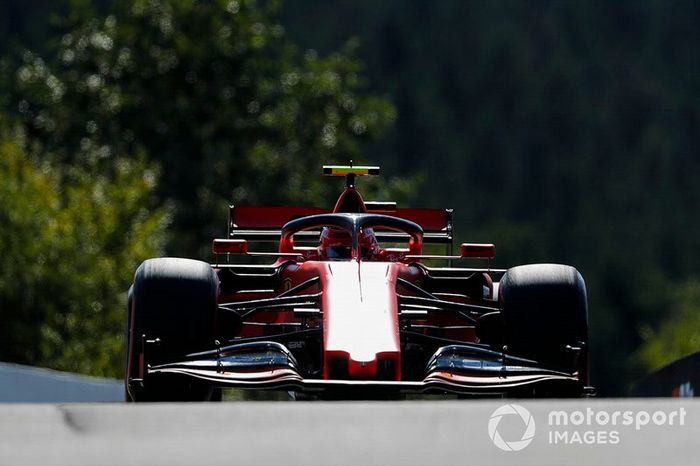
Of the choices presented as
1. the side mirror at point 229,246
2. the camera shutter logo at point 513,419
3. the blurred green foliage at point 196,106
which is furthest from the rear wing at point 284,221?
the blurred green foliage at point 196,106

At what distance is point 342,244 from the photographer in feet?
31.6

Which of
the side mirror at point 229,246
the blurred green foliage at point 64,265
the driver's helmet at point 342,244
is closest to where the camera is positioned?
the side mirror at point 229,246

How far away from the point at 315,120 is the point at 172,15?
486cm

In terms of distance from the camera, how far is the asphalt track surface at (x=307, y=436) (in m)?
4.60

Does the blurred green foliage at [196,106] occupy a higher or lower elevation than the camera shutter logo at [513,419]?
higher

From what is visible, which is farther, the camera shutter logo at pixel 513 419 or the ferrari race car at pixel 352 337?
the ferrari race car at pixel 352 337

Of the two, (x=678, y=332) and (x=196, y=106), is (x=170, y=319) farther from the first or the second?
(x=678, y=332)

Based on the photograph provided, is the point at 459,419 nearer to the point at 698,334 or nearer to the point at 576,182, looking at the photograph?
the point at 698,334

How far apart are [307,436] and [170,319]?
3.38 metres

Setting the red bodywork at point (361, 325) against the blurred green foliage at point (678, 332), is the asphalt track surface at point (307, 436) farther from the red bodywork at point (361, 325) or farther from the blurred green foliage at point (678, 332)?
the blurred green foliage at point (678, 332)

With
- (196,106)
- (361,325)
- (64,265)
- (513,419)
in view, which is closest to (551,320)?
(361,325)

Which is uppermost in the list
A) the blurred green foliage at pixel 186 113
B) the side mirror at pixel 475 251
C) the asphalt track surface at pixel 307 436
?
the blurred green foliage at pixel 186 113

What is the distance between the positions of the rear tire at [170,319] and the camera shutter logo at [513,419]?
332cm

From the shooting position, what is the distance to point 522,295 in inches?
321
